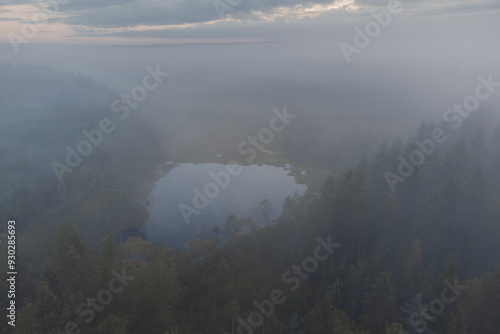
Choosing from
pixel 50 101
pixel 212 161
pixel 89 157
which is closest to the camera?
pixel 89 157

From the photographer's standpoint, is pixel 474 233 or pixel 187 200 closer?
pixel 474 233

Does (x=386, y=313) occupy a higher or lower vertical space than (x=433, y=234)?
lower

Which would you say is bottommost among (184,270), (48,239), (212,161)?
(184,270)

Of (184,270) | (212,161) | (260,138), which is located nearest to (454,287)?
(184,270)

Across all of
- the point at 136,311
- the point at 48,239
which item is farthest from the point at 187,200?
the point at 136,311

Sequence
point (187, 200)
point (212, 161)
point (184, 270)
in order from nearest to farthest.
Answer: point (184, 270)
point (187, 200)
point (212, 161)

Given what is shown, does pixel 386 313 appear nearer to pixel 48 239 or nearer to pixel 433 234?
pixel 433 234
